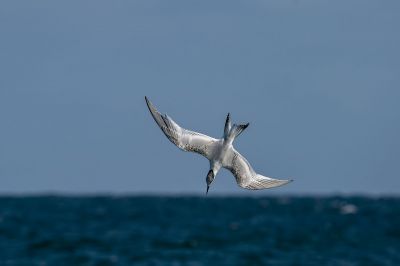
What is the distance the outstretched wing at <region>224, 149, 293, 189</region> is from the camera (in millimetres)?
14977

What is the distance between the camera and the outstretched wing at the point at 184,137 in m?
14.8

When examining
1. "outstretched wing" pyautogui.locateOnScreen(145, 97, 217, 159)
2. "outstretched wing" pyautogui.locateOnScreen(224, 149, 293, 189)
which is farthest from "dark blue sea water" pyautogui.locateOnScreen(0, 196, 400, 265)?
"outstretched wing" pyautogui.locateOnScreen(145, 97, 217, 159)

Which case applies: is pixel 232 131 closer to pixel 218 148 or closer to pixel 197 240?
pixel 218 148

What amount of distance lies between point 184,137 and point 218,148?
0.57 metres

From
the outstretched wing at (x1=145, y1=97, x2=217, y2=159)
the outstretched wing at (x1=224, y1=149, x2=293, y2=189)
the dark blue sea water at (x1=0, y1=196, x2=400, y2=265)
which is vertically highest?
the dark blue sea water at (x1=0, y1=196, x2=400, y2=265)

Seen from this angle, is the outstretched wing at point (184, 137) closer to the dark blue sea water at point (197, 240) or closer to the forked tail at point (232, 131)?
the forked tail at point (232, 131)

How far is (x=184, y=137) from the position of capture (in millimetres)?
14914

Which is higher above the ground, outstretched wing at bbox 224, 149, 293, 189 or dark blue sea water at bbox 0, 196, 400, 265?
dark blue sea water at bbox 0, 196, 400, 265

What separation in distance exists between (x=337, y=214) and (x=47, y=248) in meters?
54.2

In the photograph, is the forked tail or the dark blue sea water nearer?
the forked tail

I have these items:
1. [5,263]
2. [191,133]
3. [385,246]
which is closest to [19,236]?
[5,263]

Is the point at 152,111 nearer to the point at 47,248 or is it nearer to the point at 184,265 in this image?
the point at 184,265

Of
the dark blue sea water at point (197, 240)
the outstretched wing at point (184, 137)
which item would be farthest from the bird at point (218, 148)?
the dark blue sea water at point (197, 240)

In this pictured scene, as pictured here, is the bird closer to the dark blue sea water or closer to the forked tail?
the forked tail
